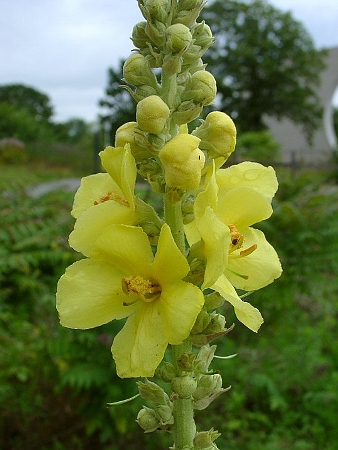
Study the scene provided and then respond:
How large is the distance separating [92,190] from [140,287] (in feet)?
1.65

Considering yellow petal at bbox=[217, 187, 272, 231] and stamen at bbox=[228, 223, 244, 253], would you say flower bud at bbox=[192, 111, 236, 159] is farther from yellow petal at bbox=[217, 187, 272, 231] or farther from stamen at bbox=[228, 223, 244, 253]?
stamen at bbox=[228, 223, 244, 253]

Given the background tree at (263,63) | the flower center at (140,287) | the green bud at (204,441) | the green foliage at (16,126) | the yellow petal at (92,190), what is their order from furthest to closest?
the background tree at (263,63), the green foliage at (16,126), the yellow petal at (92,190), the green bud at (204,441), the flower center at (140,287)

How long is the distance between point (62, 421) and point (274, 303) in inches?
99.9

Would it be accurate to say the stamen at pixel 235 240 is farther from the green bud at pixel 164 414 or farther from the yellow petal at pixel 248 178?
the green bud at pixel 164 414

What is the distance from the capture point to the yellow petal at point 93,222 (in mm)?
1591

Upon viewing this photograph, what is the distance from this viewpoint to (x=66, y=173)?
82.9 ft

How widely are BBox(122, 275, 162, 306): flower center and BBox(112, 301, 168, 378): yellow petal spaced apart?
47mm

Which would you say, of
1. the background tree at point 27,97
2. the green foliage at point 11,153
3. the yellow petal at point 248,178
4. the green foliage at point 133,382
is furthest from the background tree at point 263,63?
the yellow petal at point 248,178

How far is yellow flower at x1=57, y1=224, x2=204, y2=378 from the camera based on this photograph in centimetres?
145

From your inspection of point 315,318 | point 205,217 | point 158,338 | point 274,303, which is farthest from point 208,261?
point 315,318

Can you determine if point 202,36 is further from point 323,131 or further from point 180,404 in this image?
point 323,131

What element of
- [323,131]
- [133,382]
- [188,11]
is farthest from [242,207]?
[323,131]

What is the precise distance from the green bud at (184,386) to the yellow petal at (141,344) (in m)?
0.17

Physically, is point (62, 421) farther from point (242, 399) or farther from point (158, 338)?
point (158, 338)
